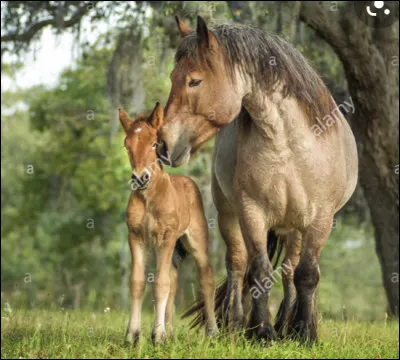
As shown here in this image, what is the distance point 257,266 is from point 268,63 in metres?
1.43

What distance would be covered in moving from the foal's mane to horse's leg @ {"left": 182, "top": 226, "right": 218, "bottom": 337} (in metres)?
1.26

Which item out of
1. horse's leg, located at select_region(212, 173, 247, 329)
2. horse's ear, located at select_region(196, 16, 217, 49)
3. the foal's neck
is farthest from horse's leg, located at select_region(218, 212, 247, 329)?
horse's ear, located at select_region(196, 16, 217, 49)

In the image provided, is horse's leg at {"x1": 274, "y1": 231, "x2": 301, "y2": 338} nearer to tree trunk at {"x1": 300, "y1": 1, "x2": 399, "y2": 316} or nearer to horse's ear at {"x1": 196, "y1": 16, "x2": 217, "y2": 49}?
horse's ear at {"x1": 196, "y1": 16, "x2": 217, "y2": 49}

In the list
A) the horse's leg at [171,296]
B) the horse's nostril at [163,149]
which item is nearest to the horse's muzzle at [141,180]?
the horse's nostril at [163,149]

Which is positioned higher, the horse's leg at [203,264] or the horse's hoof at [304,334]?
the horse's leg at [203,264]

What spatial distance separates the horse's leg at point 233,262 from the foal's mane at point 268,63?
1.35m

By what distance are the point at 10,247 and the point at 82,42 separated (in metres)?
23.8

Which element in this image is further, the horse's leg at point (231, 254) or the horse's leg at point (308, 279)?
the horse's leg at point (231, 254)

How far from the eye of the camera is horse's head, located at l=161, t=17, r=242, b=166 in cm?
473

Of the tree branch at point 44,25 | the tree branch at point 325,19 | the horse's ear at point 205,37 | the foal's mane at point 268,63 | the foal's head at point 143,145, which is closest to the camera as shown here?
the horse's ear at point 205,37

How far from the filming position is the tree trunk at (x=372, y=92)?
1048 cm

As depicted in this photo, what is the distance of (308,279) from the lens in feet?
17.4

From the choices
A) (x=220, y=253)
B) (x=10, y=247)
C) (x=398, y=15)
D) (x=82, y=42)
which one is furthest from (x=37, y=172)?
(x=398, y=15)

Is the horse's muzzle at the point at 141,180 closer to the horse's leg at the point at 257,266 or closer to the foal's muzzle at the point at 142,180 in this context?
the foal's muzzle at the point at 142,180
